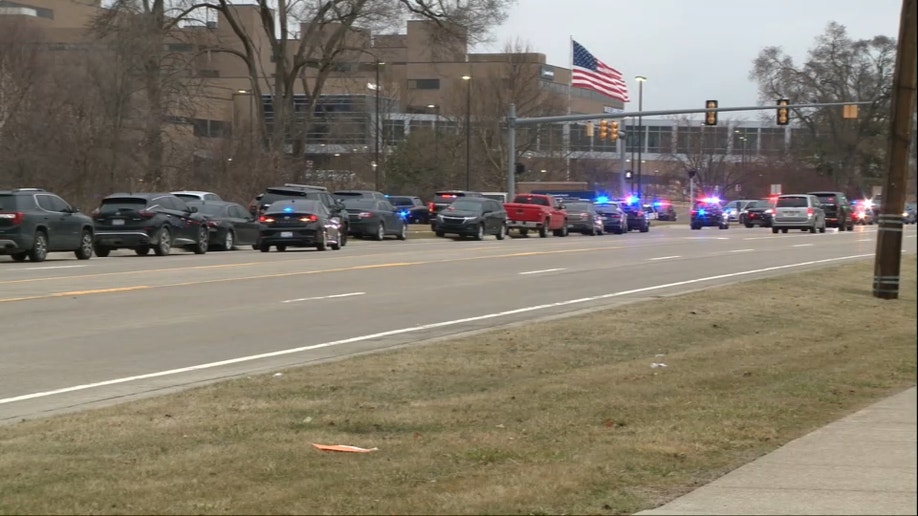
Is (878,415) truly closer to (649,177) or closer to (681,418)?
(681,418)

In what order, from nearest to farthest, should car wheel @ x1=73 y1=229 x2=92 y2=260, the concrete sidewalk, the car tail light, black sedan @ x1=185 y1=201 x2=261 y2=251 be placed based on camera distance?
the concrete sidewalk
the car tail light
car wheel @ x1=73 y1=229 x2=92 y2=260
black sedan @ x1=185 y1=201 x2=261 y2=251

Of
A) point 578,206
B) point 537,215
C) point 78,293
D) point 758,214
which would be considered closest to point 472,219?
point 537,215

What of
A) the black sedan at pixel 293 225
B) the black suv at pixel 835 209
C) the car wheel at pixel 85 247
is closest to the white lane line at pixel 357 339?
the black sedan at pixel 293 225

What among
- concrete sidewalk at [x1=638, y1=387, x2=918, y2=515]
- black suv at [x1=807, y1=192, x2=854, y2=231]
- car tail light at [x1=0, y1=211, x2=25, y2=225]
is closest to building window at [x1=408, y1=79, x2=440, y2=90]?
black suv at [x1=807, y1=192, x2=854, y2=231]

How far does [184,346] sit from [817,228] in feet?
149

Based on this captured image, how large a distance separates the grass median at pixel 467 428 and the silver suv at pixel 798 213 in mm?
40184

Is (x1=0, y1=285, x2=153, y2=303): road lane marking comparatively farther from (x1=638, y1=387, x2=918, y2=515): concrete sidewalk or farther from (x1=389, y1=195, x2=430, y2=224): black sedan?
(x1=389, y1=195, x2=430, y2=224): black sedan

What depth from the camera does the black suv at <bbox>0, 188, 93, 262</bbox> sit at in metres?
27.0

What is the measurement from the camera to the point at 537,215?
51.2 metres

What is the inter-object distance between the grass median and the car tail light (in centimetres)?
1659

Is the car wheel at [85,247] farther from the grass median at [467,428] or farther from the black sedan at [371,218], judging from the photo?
the grass median at [467,428]

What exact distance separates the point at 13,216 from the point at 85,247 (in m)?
2.83

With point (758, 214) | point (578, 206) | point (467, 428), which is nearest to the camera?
point (467, 428)

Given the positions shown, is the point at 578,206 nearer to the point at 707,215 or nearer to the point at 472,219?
the point at 472,219
